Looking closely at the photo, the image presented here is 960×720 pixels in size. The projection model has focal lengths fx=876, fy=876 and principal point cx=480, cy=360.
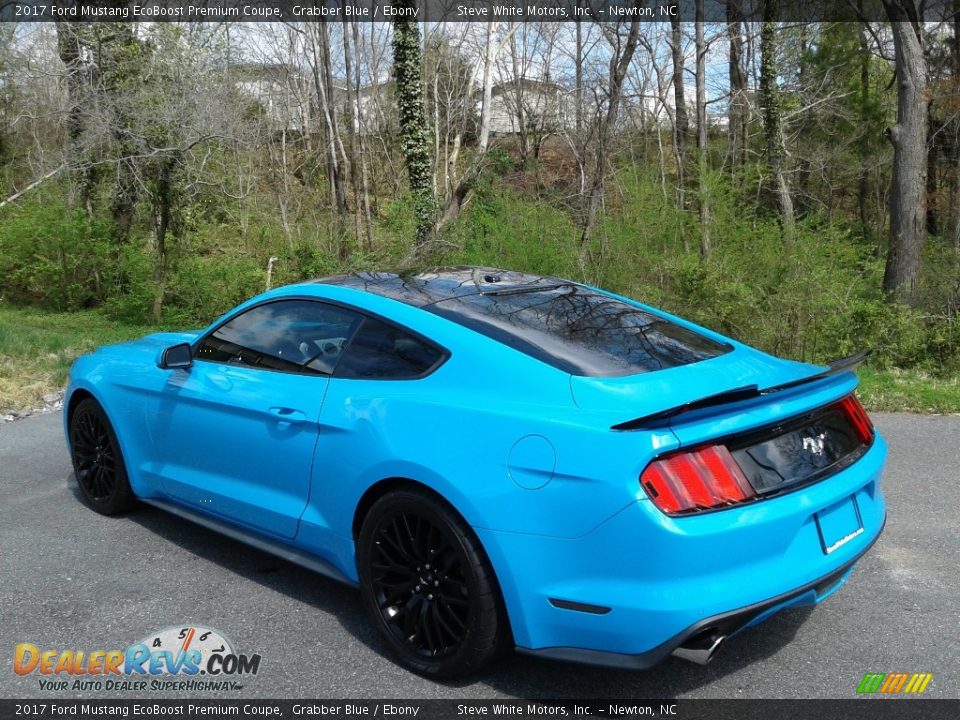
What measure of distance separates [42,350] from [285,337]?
8.38 m

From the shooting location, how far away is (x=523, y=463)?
306 centimetres

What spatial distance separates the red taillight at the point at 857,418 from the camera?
11.8 ft

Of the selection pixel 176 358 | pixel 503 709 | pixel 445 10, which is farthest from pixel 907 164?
pixel 445 10

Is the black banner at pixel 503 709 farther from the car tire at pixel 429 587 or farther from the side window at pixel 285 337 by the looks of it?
the side window at pixel 285 337

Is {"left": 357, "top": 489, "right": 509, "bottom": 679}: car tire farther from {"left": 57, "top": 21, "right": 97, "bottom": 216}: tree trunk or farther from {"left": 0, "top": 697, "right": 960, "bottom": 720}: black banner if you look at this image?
{"left": 57, "top": 21, "right": 97, "bottom": 216}: tree trunk

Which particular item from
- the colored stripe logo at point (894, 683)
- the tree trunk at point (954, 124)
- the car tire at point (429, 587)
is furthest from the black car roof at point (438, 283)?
the tree trunk at point (954, 124)

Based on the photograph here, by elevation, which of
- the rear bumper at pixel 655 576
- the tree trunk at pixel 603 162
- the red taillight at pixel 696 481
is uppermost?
the tree trunk at pixel 603 162

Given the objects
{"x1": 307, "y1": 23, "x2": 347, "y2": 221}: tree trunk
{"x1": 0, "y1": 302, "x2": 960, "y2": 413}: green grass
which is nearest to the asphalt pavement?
{"x1": 0, "y1": 302, "x2": 960, "y2": 413}: green grass

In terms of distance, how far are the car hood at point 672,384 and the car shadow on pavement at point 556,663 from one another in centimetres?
107

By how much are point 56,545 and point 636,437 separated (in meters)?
3.58

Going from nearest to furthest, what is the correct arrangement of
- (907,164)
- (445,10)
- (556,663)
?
(556,663), (907,164), (445,10)

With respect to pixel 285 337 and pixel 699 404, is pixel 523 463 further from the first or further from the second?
pixel 285 337

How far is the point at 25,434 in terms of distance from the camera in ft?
25.3

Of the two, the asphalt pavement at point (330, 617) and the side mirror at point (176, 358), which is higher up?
the side mirror at point (176, 358)
